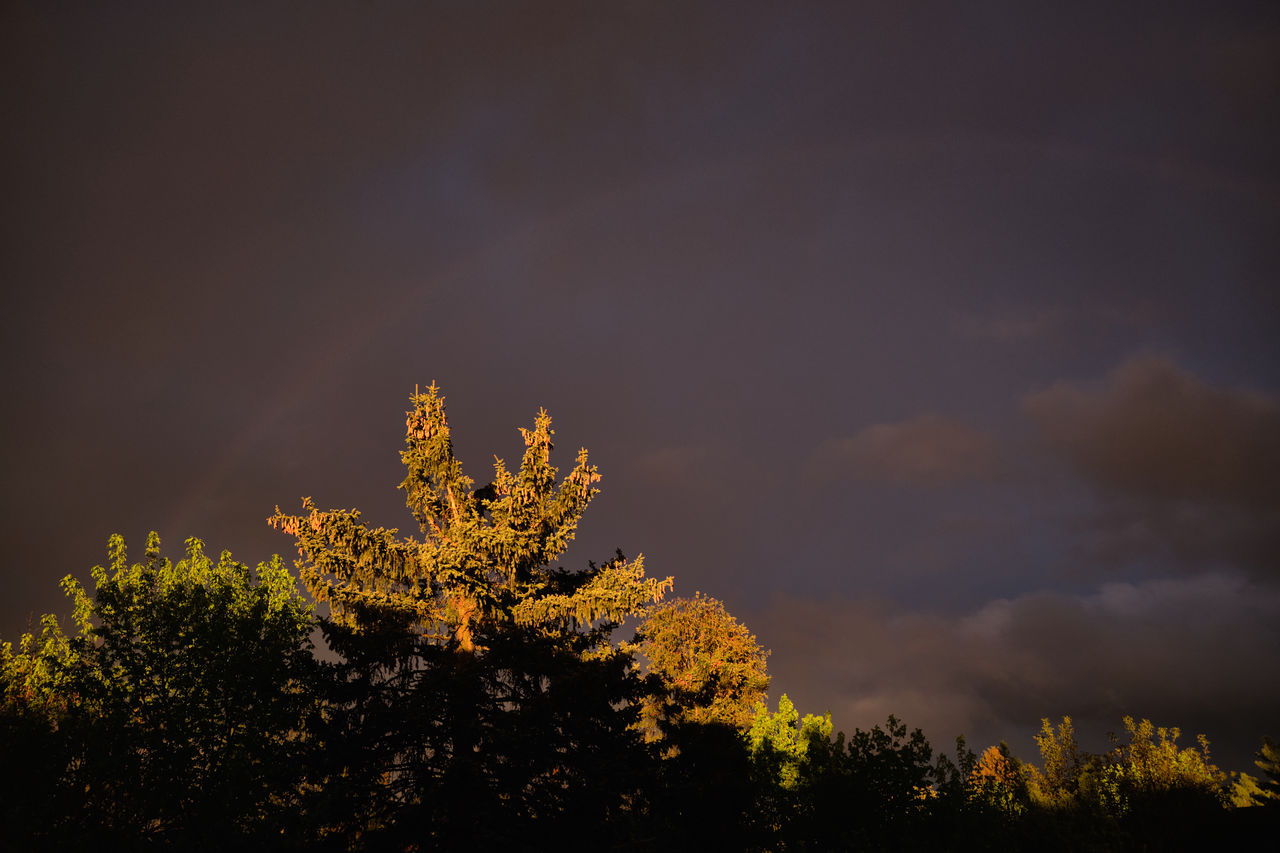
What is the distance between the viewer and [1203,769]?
146ft

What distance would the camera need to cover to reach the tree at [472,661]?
16844 millimetres

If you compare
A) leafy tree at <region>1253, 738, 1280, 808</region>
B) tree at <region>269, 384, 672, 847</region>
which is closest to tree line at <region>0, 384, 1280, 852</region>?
tree at <region>269, 384, 672, 847</region>

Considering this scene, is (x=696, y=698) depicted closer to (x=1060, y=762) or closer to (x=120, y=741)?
(x=1060, y=762)

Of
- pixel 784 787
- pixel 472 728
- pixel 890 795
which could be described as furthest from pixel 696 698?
pixel 472 728

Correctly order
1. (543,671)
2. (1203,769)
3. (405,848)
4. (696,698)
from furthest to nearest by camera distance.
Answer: (1203,769)
(696,698)
(543,671)
(405,848)

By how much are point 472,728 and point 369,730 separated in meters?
2.76

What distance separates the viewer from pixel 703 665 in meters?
40.6

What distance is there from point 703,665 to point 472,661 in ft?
80.8

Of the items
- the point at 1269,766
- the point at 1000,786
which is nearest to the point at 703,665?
the point at 1000,786

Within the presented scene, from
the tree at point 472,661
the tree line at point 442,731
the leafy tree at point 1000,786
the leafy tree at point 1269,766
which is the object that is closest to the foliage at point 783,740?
the tree line at point 442,731

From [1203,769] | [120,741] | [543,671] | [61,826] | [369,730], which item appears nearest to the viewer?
[61,826]

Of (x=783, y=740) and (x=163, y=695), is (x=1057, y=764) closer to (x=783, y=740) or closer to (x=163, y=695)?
(x=783, y=740)

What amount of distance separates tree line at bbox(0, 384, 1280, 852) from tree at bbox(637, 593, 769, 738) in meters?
0.36

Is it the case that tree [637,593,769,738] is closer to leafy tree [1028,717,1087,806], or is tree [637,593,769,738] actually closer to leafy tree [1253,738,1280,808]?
leafy tree [1028,717,1087,806]
